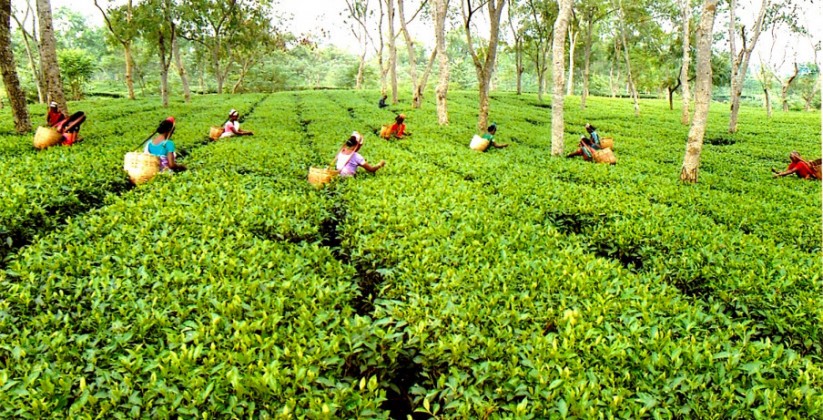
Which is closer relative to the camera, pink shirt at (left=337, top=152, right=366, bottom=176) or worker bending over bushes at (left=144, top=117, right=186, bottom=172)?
worker bending over bushes at (left=144, top=117, right=186, bottom=172)

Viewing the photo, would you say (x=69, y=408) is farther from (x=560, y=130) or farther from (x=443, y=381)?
(x=560, y=130)

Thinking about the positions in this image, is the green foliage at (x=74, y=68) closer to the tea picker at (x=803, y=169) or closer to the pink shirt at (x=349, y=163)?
the pink shirt at (x=349, y=163)

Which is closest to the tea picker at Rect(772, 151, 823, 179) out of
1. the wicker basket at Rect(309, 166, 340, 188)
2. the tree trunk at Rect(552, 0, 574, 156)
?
the tree trunk at Rect(552, 0, 574, 156)

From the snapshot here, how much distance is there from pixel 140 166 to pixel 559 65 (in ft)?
30.1

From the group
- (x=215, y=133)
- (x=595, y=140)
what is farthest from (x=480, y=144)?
(x=215, y=133)

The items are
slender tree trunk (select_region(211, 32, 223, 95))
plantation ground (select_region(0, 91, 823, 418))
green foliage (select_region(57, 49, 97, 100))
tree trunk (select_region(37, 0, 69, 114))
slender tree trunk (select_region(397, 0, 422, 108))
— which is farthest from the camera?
green foliage (select_region(57, 49, 97, 100))

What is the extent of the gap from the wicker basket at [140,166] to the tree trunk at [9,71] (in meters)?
5.88

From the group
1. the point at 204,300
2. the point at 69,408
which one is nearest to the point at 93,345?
the point at 69,408

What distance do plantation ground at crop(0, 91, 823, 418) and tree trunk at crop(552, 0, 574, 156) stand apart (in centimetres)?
418

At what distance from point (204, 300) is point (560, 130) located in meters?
10.3

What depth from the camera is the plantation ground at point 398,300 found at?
101 inches

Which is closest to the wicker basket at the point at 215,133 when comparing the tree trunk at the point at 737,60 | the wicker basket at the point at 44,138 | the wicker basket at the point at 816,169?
the wicker basket at the point at 44,138

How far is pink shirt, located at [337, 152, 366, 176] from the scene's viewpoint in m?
8.38

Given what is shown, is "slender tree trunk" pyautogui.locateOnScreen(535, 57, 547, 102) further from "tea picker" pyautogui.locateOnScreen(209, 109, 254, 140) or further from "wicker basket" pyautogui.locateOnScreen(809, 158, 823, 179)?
"tea picker" pyautogui.locateOnScreen(209, 109, 254, 140)
